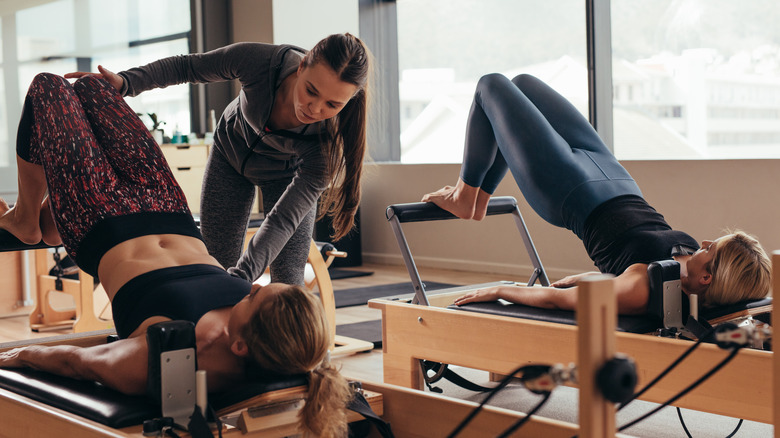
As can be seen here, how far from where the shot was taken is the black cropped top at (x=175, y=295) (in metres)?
1.64

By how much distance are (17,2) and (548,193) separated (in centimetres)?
464

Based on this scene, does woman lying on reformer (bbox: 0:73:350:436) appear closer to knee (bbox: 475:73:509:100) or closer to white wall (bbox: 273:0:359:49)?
knee (bbox: 475:73:509:100)

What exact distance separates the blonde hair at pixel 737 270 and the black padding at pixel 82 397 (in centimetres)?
140

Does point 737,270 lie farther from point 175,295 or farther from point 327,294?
point 327,294

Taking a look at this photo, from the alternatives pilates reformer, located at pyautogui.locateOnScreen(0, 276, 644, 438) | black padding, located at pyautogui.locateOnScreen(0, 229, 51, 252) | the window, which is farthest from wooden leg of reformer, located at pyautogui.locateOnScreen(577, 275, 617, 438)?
the window

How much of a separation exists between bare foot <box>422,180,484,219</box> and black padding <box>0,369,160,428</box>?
1339 mm

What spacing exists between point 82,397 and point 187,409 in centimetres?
23

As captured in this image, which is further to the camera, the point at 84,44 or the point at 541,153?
the point at 84,44

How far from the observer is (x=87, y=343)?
2.24 m

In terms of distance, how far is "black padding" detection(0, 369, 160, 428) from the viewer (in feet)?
4.81

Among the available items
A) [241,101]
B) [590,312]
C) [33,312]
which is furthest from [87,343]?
[33,312]

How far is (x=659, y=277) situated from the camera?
2059 mm

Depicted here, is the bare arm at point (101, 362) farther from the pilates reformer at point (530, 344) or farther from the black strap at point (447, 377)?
the black strap at point (447, 377)

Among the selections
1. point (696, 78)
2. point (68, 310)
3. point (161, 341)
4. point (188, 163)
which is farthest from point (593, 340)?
point (188, 163)
